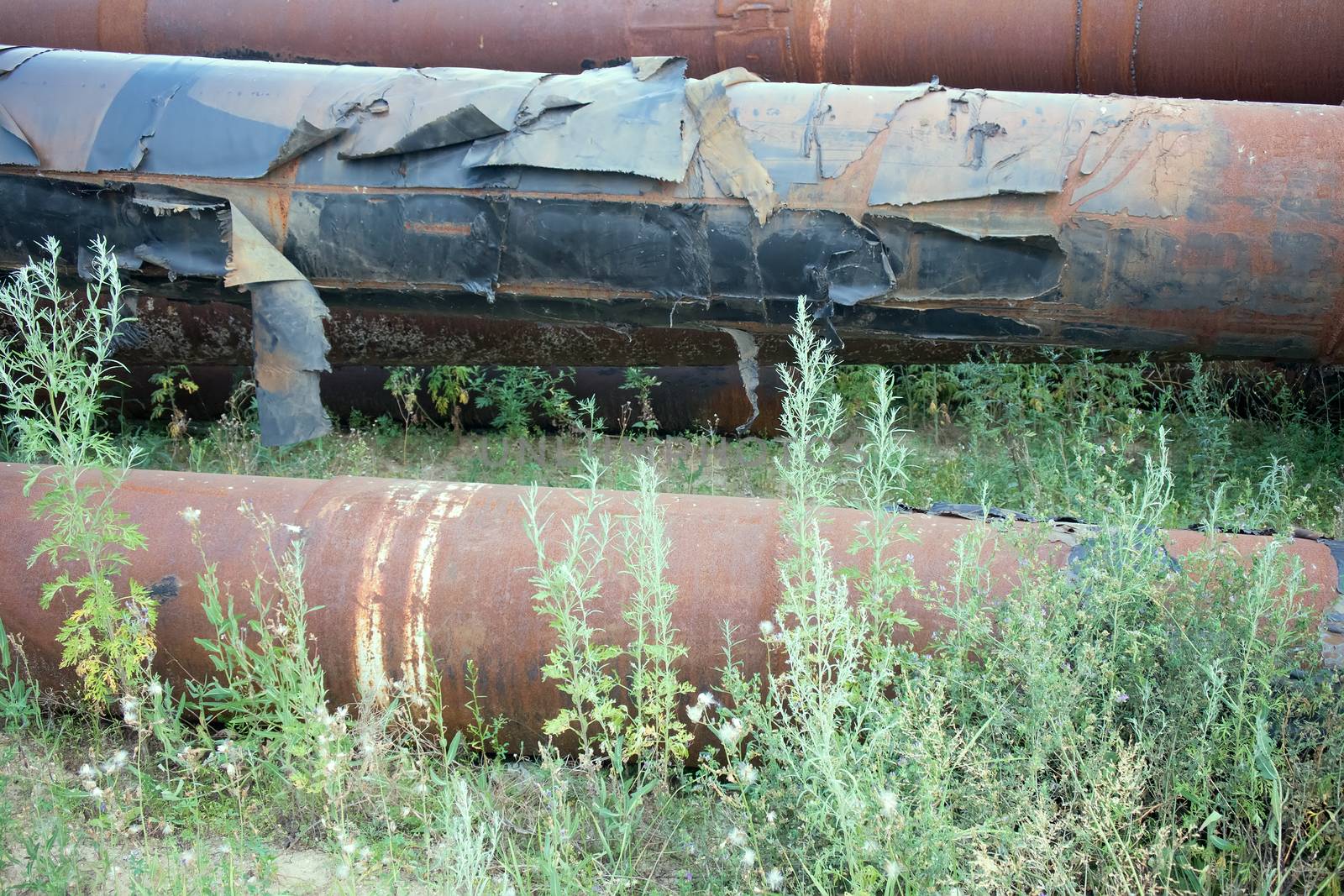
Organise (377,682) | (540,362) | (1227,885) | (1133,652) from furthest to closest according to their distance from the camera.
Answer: (540,362) → (377,682) → (1133,652) → (1227,885)

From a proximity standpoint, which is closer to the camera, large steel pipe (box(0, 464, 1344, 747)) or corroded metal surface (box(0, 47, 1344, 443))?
large steel pipe (box(0, 464, 1344, 747))

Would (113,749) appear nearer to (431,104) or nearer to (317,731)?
(317,731)

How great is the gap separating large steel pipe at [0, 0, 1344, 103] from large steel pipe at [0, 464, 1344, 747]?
2.70 metres

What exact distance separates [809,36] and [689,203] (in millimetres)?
1733

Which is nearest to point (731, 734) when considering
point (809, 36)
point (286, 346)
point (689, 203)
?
point (689, 203)

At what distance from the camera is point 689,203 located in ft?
12.5

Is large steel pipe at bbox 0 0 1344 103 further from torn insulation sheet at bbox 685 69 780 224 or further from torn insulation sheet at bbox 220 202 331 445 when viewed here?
torn insulation sheet at bbox 220 202 331 445

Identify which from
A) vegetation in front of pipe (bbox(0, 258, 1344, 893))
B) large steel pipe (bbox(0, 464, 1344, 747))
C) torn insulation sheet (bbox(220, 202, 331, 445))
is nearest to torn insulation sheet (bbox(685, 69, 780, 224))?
large steel pipe (bbox(0, 464, 1344, 747))

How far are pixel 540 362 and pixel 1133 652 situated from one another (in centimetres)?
313

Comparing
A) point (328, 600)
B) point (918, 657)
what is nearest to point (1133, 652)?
point (918, 657)

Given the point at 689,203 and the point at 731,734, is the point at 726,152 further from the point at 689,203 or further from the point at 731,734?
the point at 731,734

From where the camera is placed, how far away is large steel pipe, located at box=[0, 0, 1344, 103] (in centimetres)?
483

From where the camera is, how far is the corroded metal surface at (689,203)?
3.76 m

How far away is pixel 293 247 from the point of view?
4.02m
